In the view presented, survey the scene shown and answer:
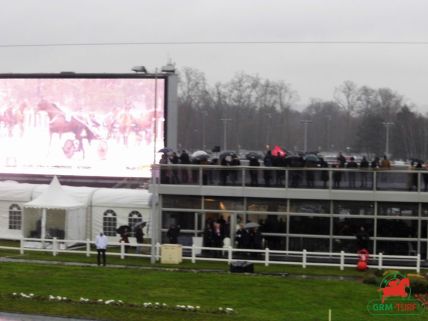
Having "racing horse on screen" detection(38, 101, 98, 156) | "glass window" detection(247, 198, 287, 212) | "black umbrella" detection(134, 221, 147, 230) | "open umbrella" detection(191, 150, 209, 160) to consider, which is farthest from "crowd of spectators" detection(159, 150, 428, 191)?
"racing horse on screen" detection(38, 101, 98, 156)

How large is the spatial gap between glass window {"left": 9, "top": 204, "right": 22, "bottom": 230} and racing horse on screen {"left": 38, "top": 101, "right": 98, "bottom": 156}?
31.6 feet

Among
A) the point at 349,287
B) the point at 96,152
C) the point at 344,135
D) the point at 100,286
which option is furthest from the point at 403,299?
the point at 344,135

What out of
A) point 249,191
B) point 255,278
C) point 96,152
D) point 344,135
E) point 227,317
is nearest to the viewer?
point 227,317

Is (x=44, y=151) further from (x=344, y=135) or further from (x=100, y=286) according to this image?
(x=344, y=135)

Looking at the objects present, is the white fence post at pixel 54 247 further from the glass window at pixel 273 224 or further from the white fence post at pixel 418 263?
the white fence post at pixel 418 263

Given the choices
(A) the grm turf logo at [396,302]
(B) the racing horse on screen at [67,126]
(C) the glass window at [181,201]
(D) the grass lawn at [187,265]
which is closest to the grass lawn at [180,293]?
(A) the grm turf logo at [396,302]

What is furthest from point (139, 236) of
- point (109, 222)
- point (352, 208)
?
point (352, 208)

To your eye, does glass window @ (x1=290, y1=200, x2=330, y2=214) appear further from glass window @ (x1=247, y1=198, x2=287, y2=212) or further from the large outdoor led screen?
the large outdoor led screen

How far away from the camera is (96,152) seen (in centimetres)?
5116

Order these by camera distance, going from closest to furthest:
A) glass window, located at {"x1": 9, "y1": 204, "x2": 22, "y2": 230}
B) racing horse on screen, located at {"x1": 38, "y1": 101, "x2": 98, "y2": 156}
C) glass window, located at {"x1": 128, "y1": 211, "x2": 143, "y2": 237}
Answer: glass window, located at {"x1": 128, "y1": 211, "x2": 143, "y2": 237}, glass window, located at {"x1": 9, "y1": 204, "x2": 22, "y2": 230}, racing horse on screen, located at {"x1": 38, "y1": 101, "x2": 98, "y2": 156}

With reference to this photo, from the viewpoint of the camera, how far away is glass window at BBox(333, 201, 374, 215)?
34.6 meters

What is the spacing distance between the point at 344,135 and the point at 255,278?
132m

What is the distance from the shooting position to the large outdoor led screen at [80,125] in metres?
50.4

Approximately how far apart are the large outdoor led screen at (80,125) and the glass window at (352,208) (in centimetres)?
1806
